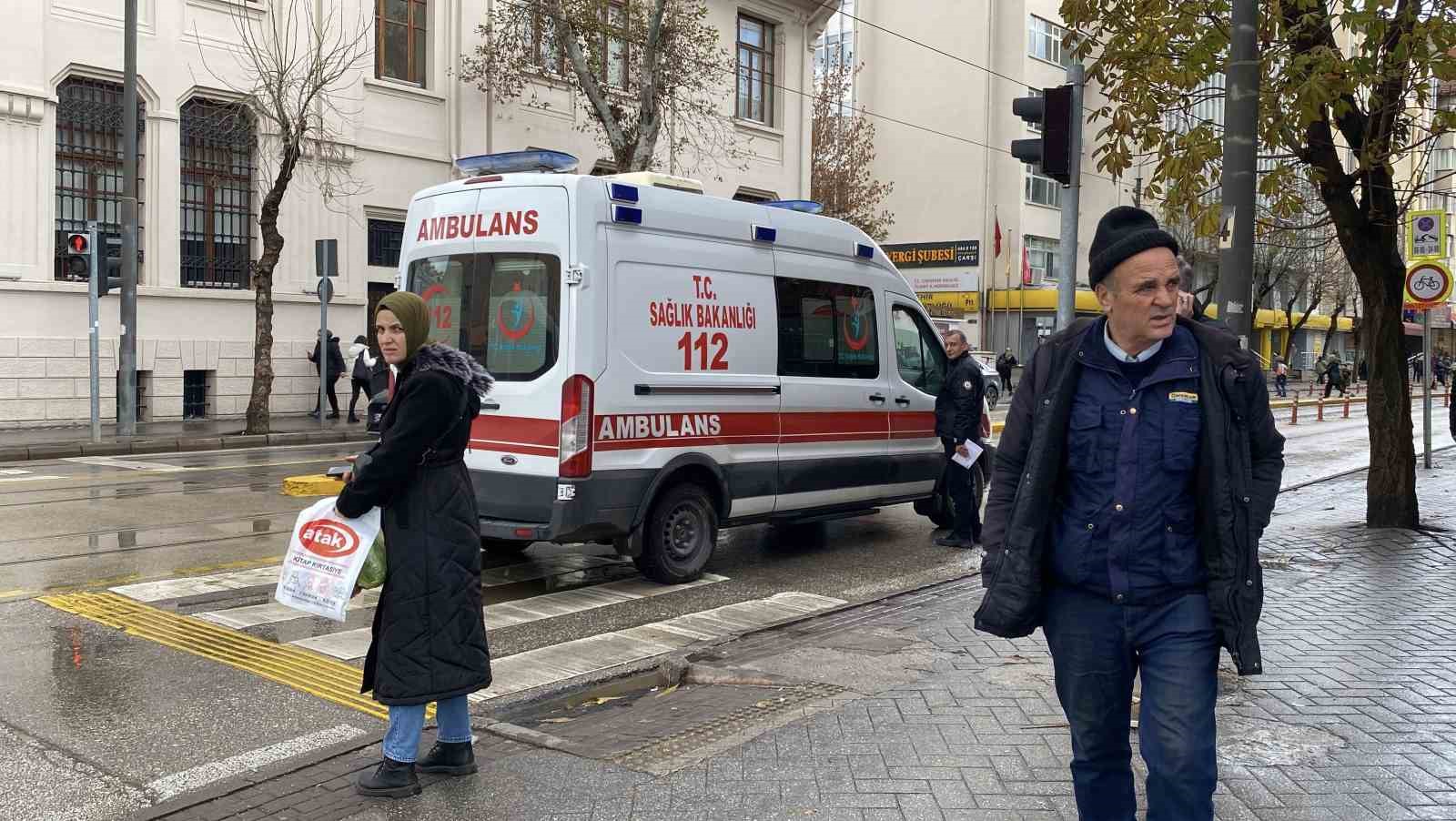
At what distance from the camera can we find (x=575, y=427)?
7.11m

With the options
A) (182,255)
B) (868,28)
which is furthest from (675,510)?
(868,28)

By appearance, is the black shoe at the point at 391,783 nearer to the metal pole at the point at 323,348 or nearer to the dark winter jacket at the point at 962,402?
the dark winter jacket at the point at 962,402

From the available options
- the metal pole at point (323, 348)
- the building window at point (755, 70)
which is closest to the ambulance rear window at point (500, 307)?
the metal pole at point (323, 348)

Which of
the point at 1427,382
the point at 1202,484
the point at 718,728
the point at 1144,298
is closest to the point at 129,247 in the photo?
the point at 718,728

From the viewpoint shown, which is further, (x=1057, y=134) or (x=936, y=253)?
(x=936, y=253)

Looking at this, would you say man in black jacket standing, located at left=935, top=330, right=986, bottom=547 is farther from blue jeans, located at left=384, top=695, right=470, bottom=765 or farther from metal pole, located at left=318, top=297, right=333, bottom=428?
metal pole, located at left=318, top=297, right=333, bottom=428

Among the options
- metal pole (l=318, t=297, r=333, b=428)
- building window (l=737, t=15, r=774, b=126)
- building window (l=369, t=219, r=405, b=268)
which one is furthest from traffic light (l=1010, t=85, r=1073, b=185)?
building window (l=737, t=15, r=774, b=126)

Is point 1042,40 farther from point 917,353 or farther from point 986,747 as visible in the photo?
point 986,747

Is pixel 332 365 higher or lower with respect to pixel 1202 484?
higher

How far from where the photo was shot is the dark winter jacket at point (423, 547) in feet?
13.4

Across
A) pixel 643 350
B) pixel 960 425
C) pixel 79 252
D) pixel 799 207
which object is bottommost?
pixel 960 425

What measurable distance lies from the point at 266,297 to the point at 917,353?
42.4ft

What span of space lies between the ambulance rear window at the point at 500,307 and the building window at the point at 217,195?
14608 mm

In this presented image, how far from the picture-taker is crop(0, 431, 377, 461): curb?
51.2ft
